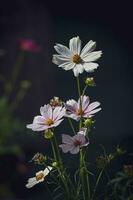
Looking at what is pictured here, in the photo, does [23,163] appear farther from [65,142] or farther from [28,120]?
[65,142]

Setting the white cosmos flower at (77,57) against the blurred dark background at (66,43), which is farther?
the blurred dark background at (66,43)

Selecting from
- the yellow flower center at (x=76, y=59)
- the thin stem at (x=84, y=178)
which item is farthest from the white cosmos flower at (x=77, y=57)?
the thin stem at (x=84, y=178)

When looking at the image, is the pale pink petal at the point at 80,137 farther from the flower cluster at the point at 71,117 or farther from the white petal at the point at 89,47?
the white petal at the point at 89,47

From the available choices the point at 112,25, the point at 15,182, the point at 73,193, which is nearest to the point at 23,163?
the point at 15,182

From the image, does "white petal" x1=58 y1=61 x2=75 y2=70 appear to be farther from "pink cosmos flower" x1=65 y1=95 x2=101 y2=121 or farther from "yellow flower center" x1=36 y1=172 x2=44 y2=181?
"yellow flower center" x1=36 y1=172 x2=44 y2=181

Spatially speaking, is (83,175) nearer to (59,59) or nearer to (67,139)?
(67,139)
